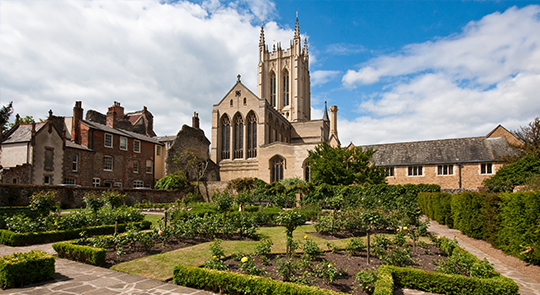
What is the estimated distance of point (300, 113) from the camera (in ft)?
201

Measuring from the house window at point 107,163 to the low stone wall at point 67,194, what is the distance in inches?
226

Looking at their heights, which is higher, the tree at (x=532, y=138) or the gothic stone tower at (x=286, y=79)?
the gothic stone tower at (x=286, y=79)

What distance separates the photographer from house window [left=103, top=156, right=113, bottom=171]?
30172 millimetres

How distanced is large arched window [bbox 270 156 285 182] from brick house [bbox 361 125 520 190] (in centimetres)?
1134

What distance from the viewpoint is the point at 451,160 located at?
33.5 meters

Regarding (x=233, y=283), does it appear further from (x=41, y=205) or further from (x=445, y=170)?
(x=445, y=170)

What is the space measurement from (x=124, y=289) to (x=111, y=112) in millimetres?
34383

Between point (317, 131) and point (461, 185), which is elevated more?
point (317, 131)

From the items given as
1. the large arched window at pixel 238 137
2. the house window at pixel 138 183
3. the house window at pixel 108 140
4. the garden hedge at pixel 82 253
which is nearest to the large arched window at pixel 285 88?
the large arched window at pixel 238 137

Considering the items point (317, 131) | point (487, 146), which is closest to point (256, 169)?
point (317, 131)

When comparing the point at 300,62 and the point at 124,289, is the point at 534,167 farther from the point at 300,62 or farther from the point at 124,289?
the point at 300,62

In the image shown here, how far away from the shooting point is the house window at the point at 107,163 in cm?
3017

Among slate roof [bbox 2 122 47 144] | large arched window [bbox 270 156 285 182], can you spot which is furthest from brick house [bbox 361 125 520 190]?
slate roof [bbox 2 122 47 144]

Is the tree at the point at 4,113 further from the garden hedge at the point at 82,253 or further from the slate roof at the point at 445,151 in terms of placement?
the slate roof at the point at 445,151
